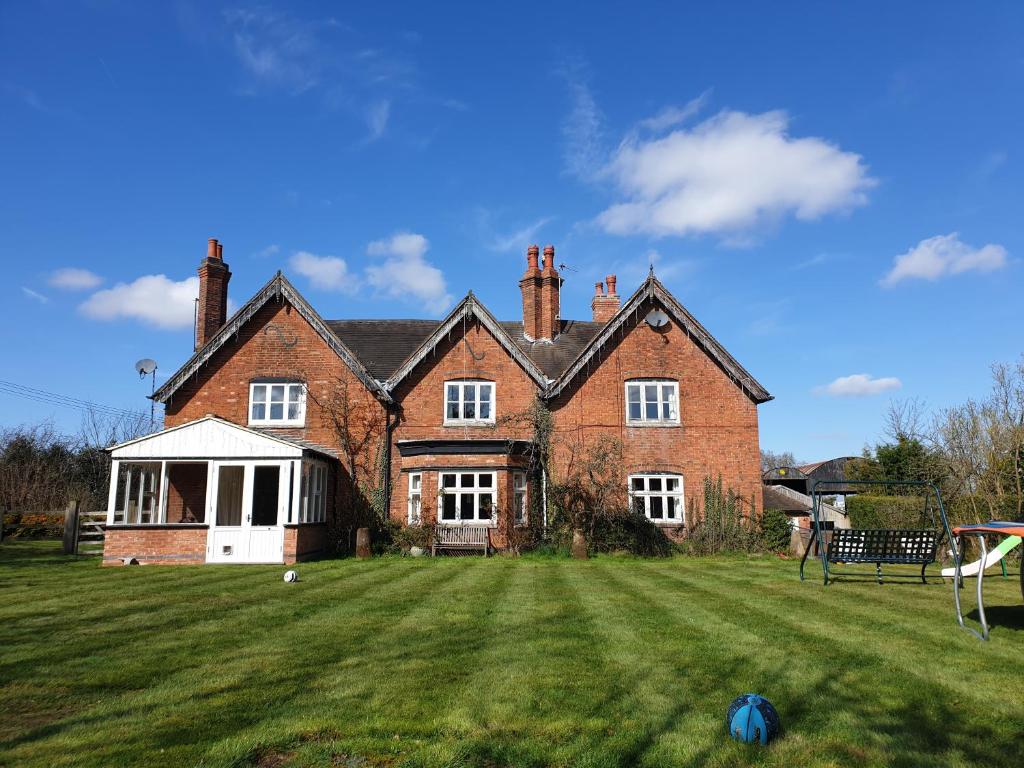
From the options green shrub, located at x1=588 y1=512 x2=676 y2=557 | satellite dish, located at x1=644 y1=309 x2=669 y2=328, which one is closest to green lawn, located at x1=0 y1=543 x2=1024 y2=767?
green shrub, located at x1=588 y1=512 x2=676 y2=557

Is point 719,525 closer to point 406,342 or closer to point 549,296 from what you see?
point 549,296

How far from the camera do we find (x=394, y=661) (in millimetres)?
7219

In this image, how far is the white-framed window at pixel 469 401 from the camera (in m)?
23.7

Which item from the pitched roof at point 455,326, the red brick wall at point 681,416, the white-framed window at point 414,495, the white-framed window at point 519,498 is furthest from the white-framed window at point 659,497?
the white-framed window at point 414,495

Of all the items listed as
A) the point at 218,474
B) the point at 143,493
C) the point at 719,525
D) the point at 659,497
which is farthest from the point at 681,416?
the point at 143,493

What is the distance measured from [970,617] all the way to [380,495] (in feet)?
55.1

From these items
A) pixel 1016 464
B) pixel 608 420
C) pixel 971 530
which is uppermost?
pixel 608 420

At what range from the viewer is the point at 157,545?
18688 mm

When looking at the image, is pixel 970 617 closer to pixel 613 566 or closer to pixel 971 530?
pixel 971 530

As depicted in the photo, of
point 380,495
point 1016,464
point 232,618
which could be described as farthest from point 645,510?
point 232,618

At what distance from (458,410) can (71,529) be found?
12317 millimetres

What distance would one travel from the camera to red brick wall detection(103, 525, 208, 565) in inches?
728

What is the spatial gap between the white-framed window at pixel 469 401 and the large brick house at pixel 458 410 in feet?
0.12

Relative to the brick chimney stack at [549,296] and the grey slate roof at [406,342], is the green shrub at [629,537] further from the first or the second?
the brick chimney stack at [549,296]
